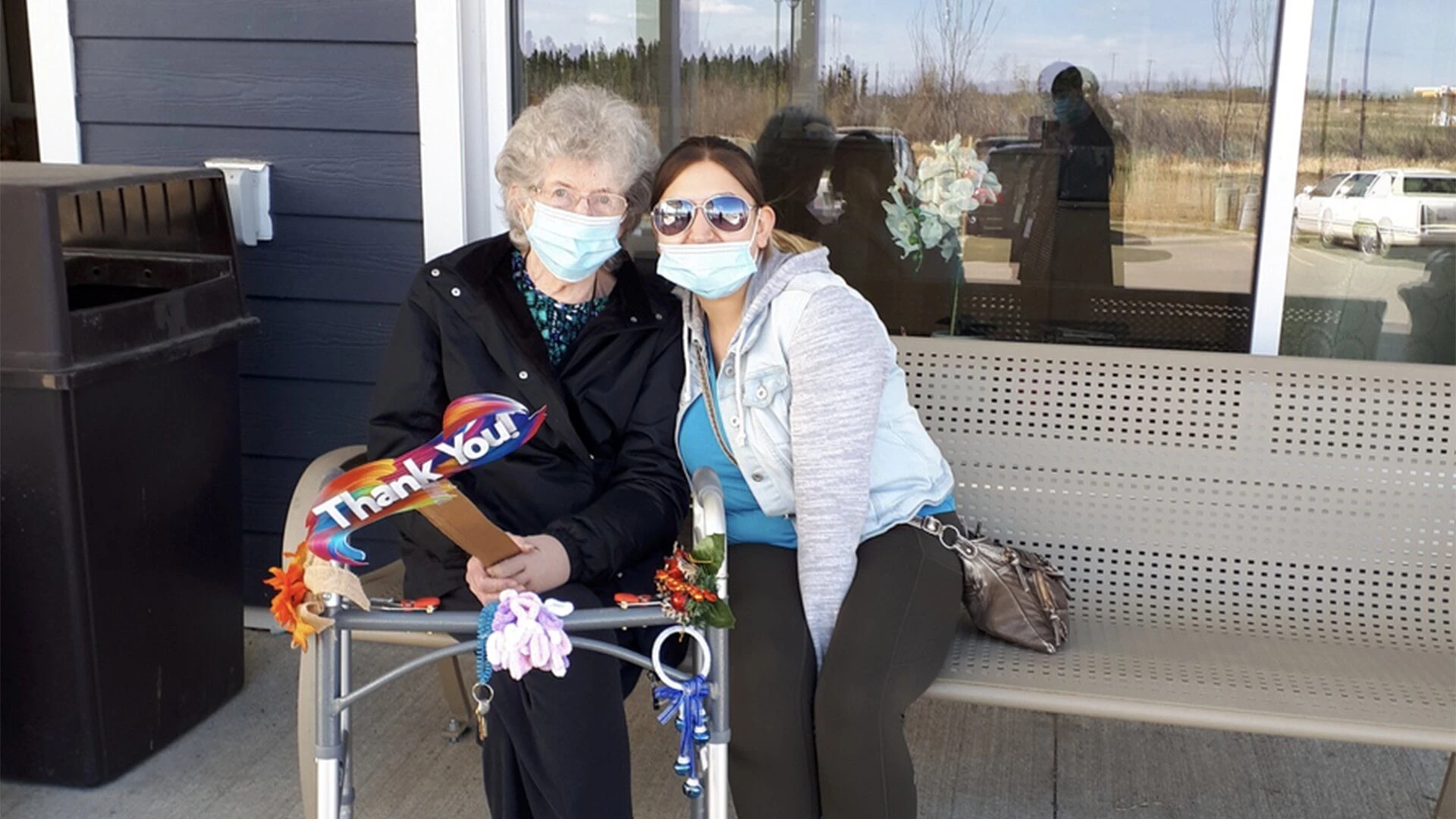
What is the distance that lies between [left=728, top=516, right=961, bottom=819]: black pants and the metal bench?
26 centimetres

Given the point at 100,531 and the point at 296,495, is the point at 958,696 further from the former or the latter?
the point at 100,531

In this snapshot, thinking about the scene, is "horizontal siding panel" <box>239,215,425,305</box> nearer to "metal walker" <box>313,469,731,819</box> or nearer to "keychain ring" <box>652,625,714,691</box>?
"metal walker" <box>313,469,731,819</box>

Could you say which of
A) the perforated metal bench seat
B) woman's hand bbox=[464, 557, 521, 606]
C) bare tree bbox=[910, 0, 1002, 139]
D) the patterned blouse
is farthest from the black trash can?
bare tree bbox=[910, 0, 1002, 139]

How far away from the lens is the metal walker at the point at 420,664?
186 centimetres

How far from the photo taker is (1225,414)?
2.72 meters

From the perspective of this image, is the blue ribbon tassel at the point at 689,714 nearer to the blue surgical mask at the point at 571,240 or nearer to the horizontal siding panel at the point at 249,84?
the blue surgical mask at the point at 571,240

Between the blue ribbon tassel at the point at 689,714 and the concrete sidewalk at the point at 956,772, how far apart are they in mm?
979

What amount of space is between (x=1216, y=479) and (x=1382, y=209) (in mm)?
1587

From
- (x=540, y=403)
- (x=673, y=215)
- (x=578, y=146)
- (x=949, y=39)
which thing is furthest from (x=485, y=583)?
(x=949, y=39)

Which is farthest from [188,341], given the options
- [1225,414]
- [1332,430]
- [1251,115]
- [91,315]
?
[1251,115]

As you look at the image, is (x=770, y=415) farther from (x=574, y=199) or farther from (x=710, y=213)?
(x=574, y=199)

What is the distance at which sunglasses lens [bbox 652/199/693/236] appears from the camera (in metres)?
2.38

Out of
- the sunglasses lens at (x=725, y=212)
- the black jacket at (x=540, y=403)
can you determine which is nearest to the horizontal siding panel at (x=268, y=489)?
the black jacket at (x=540, y=403)

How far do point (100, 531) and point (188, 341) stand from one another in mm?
438
